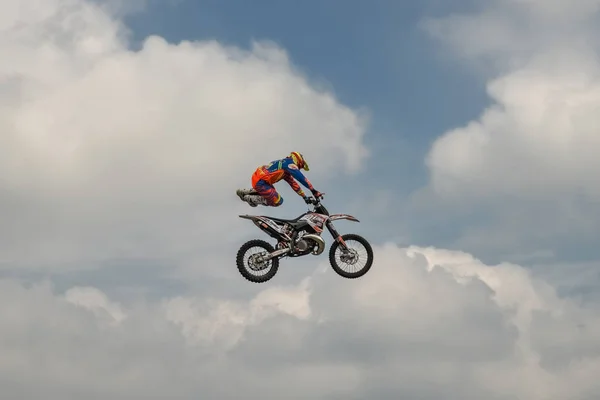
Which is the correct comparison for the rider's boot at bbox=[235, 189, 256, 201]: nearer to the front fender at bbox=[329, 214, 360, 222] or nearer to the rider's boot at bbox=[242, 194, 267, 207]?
the rider's boot at bbox=[242, 194, 267, 207]

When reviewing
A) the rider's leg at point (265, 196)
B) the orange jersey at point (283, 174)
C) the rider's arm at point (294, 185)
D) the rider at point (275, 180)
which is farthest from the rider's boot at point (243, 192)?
the rider's arm at point (294, 185)

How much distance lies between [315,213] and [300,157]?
91.8 inches

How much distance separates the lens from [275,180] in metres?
32.6

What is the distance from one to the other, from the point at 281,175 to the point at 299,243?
2793mm

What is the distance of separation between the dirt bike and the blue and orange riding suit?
891 mm

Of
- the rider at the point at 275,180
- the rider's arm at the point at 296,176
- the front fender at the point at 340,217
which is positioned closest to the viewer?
the rider's arm at the point at 296,176

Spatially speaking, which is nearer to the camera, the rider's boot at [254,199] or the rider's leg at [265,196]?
the rider's leg at [265,196]

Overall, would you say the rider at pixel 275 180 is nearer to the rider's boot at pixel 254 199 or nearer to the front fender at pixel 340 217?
the rider's boot at pixel 254 199

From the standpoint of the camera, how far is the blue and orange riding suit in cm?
3195

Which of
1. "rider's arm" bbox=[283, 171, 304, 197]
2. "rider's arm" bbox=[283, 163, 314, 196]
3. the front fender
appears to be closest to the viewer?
"rider's arm" bbox=[283, 163, 314, 196]

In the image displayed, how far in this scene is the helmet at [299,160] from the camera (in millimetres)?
32438

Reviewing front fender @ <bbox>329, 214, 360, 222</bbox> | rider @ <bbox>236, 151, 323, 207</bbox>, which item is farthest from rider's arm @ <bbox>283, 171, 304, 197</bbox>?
front fender @ <bbox>329, 214, 360, 222</bbox>

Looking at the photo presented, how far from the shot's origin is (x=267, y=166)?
107ft

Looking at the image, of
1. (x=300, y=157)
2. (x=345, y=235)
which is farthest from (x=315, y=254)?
(x=300, y=157)
